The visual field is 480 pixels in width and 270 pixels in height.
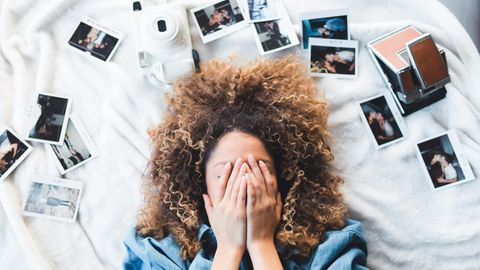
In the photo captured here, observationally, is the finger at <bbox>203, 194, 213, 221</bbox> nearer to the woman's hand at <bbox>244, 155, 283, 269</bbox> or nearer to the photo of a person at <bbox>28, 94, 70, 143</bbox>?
the woman's hand at <bbox>244, 155, 283, 269</bbox>

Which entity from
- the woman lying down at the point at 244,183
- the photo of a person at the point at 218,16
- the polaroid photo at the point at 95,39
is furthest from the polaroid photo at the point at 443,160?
the polaroid photo at the point at 95,39

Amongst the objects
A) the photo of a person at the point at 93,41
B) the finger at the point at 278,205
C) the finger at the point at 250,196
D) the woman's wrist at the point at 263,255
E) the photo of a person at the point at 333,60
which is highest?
the photo of a person at the point at 93,41

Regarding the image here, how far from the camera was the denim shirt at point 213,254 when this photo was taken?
1.14 m

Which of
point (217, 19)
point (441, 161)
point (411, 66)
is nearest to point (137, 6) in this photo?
point (217, 19)

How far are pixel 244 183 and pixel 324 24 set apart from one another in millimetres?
526

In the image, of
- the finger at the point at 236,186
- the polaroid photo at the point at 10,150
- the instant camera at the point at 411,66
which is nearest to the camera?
the finger at the point at 236,186

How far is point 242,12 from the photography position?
54.4 inches

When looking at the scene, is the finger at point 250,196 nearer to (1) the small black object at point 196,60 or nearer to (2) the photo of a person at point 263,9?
(1) the small black object at point 196,60

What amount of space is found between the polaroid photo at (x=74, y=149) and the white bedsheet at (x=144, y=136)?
0.07ft

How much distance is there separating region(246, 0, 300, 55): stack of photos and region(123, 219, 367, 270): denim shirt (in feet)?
1.59

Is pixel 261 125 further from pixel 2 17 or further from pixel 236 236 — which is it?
pixel 2 17

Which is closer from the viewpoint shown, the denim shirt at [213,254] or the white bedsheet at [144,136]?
the denim shirt at [213,254]

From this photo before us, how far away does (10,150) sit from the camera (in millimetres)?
1345

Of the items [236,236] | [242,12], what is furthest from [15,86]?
[236,236]
